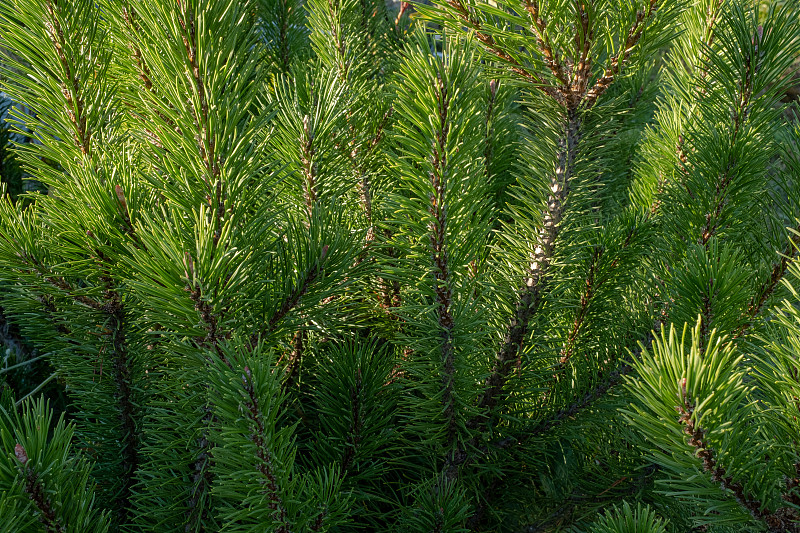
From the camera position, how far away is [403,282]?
79 cm

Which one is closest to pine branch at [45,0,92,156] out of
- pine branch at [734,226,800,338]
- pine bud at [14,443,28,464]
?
pine bud at [14,443,28,464]

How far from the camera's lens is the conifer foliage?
0.62 meters

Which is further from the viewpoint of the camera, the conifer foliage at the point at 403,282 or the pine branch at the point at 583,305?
the pine branch at the point at 583,305

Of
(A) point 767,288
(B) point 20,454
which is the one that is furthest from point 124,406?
(A) point 767,288

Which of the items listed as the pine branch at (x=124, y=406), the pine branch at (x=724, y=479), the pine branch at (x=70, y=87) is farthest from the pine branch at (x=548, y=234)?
→ the pine branch at (x=70, y=87)

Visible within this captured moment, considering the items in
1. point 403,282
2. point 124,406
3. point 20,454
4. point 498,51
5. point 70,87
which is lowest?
point 124,406

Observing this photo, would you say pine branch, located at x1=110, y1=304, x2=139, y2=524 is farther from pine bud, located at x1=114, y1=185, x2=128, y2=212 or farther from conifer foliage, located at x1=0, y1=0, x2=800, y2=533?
pine bud, located at x1=114, y1=185, x2=128, y2=212

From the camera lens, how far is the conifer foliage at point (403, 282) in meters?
0.62

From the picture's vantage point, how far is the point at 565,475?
1.07m

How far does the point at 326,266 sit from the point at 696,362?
46 cm

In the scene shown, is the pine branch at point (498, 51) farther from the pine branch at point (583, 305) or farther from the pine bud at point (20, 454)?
the pine bud at point (20, 454)

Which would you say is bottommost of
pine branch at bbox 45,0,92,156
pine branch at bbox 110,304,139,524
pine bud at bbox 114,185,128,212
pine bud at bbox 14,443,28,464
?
pine branch at bbox 110,304,139,524

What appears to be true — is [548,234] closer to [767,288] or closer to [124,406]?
[767,288]

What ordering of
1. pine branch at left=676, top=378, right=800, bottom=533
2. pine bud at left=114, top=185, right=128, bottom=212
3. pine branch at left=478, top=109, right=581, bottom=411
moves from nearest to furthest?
pine branch at left=676, top=378, right=800, bottom=533
pine bud at left=114, top=185, right=128, bottom=212
pine branch at left=478, top=109, right=581, bottom=411
